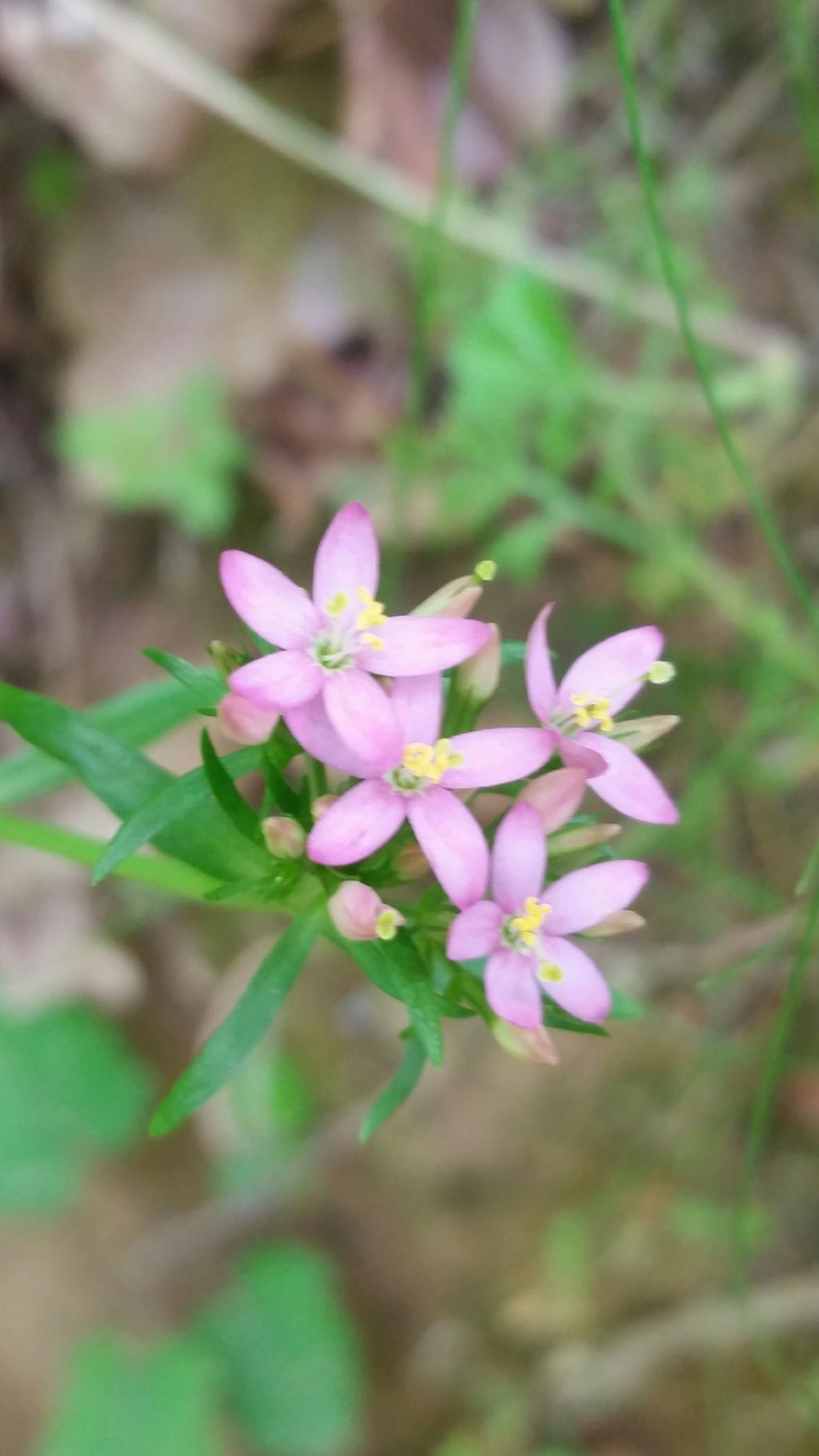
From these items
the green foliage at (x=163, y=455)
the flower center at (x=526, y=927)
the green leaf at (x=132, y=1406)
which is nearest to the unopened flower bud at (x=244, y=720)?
the flower center at (x=526, y=927)

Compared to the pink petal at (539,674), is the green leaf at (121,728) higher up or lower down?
lower down

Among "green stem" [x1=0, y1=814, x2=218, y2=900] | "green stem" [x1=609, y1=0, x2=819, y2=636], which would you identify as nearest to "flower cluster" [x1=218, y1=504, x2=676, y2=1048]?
"green stem" [x1=0, y1=814, x2=218, y2=900]

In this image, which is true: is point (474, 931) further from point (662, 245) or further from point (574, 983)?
point (662, 245)

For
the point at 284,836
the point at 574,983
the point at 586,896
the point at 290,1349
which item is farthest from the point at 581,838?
the point at 290,1349

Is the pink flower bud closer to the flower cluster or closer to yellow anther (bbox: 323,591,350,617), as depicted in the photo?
the flower cluster

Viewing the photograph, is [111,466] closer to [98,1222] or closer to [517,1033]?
[517,1033]

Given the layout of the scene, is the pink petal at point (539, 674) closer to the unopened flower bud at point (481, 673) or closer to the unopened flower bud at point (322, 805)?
the unopened flower bud at point (481, 673)

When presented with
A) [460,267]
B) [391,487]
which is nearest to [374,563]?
[391,487]
